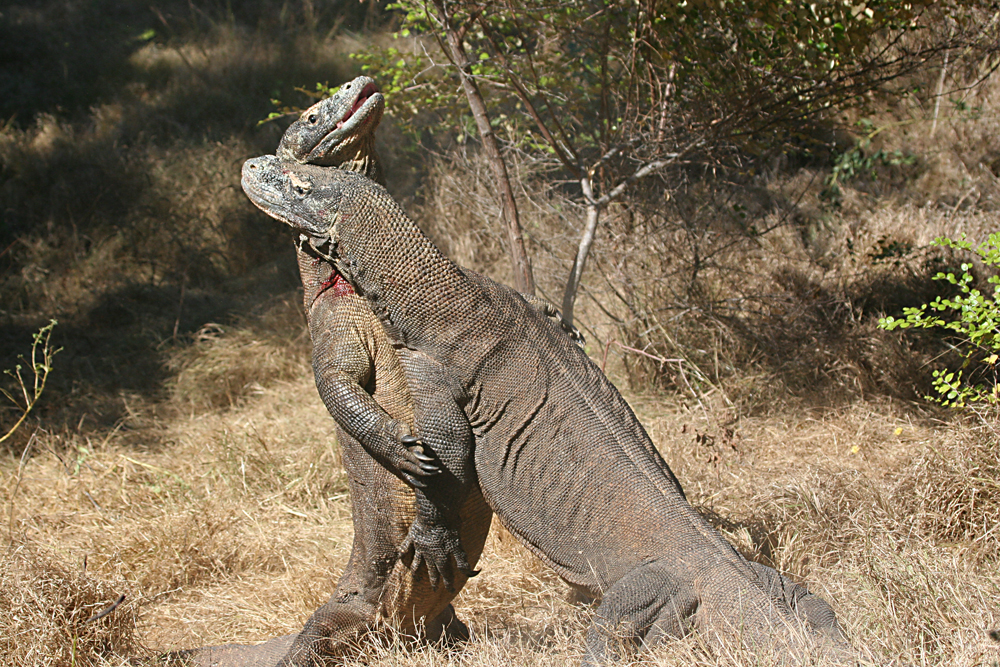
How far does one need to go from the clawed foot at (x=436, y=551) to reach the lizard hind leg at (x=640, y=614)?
516 mm

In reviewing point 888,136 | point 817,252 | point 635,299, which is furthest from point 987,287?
point 888,136

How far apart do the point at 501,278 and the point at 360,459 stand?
4.60 metres

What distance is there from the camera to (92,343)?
7.34 meters

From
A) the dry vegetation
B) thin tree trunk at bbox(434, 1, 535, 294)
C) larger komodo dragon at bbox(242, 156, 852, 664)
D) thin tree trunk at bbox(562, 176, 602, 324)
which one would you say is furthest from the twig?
thin tree trunk at bbox(562, 176, 602, 324)

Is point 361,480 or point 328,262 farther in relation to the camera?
point 361,480

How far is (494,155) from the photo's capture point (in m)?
4.29

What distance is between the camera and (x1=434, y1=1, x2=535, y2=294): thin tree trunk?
423 cm

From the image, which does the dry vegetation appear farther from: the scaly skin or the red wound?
the red wound

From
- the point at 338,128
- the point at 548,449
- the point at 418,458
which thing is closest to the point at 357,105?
the point at 338,128

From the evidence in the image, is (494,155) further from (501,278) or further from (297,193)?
(501,278)

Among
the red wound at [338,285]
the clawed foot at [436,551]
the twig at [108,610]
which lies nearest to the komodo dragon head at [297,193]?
the red wound at [338,285]

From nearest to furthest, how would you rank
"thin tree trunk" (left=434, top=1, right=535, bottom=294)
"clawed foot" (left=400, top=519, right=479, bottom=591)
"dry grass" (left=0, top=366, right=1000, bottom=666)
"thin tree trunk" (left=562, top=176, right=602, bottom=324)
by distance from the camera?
"clawed foot" (left=400, top=519, right=479, bottom=591), "dry grass" (left=0, top=366, right=1000, bottom=666), "thin tree trunk" (left=434, top=1, right=535, bottom=294), "thin tree trunk" (left=562, top=176, right=602, bottom=324)

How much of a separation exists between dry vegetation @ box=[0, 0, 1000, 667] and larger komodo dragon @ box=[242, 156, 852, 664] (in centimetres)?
20

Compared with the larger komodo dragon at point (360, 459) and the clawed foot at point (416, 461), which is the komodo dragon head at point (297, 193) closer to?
the larger komodo dragon at point (360, 459)
